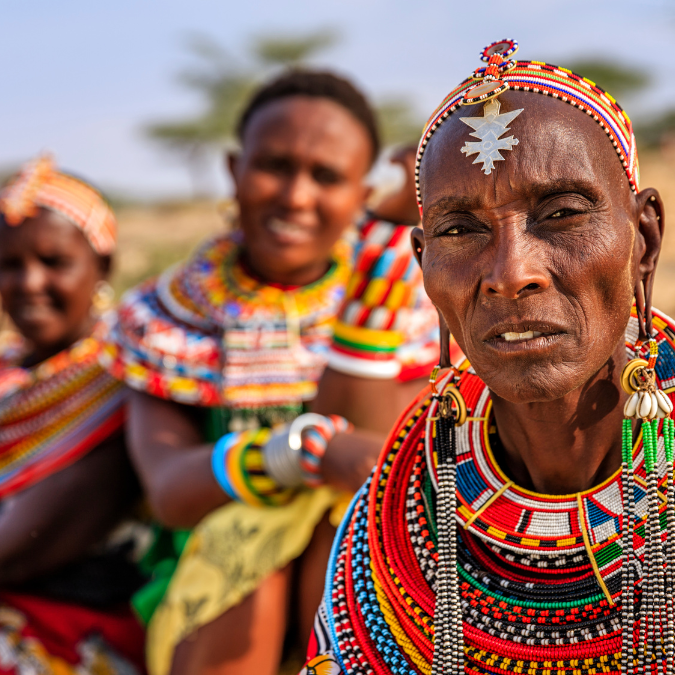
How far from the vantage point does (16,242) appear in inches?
162

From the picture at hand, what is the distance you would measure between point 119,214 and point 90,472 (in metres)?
14.9

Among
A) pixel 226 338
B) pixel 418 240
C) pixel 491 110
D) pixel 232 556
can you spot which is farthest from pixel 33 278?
pixel 491 110

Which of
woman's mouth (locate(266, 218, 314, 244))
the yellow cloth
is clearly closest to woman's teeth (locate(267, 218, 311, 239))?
woman's mouth (locate(266, 218, 314, 244))

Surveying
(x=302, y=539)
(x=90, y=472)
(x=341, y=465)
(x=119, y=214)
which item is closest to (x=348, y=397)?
(x=341, y=465)

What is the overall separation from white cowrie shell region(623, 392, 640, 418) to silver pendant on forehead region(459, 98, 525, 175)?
1.55 feet

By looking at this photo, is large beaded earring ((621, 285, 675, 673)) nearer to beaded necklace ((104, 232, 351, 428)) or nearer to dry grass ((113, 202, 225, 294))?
beaded necklace ((104, 232, 351, 428))

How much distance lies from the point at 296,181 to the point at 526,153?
193 centimetres

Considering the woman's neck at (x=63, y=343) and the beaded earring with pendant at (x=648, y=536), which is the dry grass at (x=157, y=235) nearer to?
Result: the woman's neck at (x=63, y=343)

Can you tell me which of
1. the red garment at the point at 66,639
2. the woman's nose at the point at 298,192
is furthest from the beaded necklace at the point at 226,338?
the red garment at the point at 66,639

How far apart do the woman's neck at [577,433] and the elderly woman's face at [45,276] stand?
2.84m

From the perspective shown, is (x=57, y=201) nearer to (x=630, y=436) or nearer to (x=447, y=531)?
(x=447, y=531)

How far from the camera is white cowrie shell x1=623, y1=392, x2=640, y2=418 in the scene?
165cm

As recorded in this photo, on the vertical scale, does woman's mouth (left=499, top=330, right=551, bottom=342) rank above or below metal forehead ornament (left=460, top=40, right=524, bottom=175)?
below

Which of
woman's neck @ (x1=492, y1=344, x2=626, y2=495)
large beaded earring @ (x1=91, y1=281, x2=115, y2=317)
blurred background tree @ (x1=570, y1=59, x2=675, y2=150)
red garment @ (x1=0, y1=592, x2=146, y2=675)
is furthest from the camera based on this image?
blurred background tree @ (x1=570, y1=59, x2=675, y2=150)
